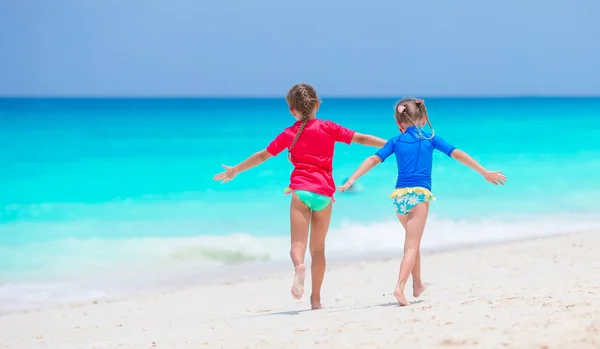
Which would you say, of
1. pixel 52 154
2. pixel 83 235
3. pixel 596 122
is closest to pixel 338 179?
pixel 83 235

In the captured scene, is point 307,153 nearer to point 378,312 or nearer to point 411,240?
point 411,240

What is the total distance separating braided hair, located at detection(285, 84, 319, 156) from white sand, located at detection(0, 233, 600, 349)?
3.91 feet

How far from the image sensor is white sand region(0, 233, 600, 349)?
3.98m

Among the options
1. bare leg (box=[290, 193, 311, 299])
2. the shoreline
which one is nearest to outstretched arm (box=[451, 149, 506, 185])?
bare leg (box=[290, 193, 311, 299])

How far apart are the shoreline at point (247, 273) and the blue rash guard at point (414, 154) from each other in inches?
151

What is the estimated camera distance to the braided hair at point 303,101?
510 centimetres

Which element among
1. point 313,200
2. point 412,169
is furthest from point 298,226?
point 412,169

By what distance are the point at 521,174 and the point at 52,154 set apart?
14.1m

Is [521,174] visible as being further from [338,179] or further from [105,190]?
[105,190]

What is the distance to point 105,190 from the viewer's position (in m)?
17.5

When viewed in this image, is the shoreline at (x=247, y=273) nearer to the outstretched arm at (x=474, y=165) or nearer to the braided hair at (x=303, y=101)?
the braided hair at (x=303, y=101)

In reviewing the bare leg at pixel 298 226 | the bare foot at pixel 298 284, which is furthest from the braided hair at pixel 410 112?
the bare foot at pixel 298 284

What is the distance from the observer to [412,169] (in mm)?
4980

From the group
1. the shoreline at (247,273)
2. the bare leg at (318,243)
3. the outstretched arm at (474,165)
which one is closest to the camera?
the outstretched arm at (474,165)
